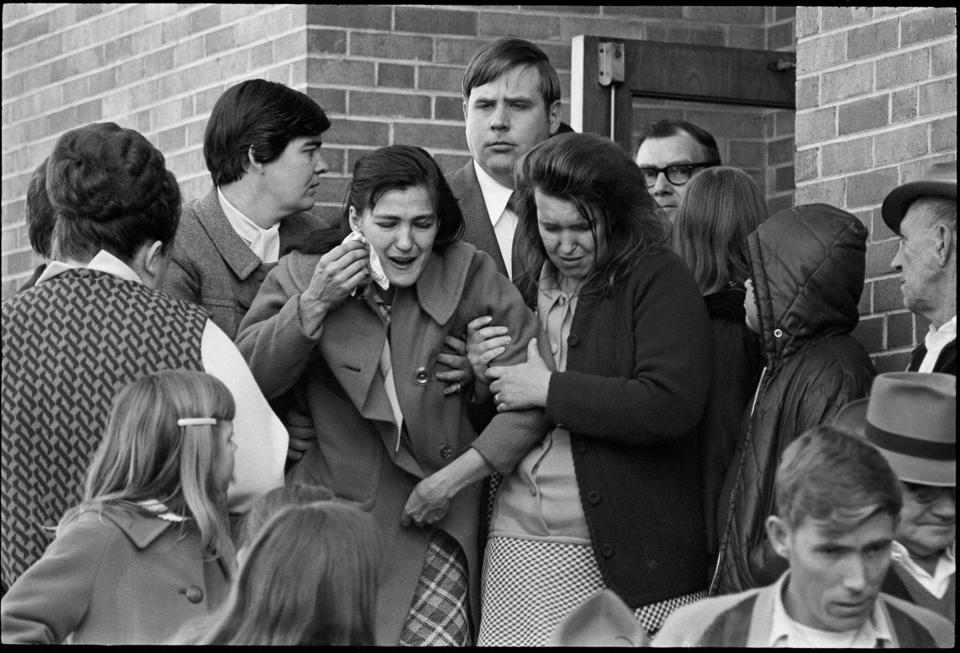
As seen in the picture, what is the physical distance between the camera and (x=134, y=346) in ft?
14.2

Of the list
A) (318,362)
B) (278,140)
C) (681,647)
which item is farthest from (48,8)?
(681,647)

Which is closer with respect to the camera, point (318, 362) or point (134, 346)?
point (134, 346)

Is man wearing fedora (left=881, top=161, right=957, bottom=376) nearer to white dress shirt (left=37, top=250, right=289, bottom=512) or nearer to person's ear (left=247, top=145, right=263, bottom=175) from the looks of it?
white dress shirt (left=37, top=250, right=289, bottom=512)

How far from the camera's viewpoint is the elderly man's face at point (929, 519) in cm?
421

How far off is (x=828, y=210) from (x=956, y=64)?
745 millimetres

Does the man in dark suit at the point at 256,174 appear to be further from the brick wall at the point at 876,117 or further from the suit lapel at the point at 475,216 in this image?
the brick wall at the point at 876,117

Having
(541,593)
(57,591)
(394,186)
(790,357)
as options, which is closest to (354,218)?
(394,186)

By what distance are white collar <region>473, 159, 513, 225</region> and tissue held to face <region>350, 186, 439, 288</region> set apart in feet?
2.55

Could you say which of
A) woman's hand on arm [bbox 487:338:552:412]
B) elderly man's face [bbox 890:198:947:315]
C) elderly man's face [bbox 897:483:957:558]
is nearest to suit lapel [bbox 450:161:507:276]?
woman's hand on arm [bbox 487:338:552:412]

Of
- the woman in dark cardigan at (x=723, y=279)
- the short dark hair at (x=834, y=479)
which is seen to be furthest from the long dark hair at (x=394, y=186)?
the short dark hair at (x=834, y=479)

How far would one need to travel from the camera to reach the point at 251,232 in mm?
5363

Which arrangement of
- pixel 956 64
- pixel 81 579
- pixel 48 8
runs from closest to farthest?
pixel 81 579, pixel 956 64, pixel 48 8

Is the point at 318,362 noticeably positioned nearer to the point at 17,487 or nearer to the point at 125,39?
the point at 17,487

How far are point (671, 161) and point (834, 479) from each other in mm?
2928
